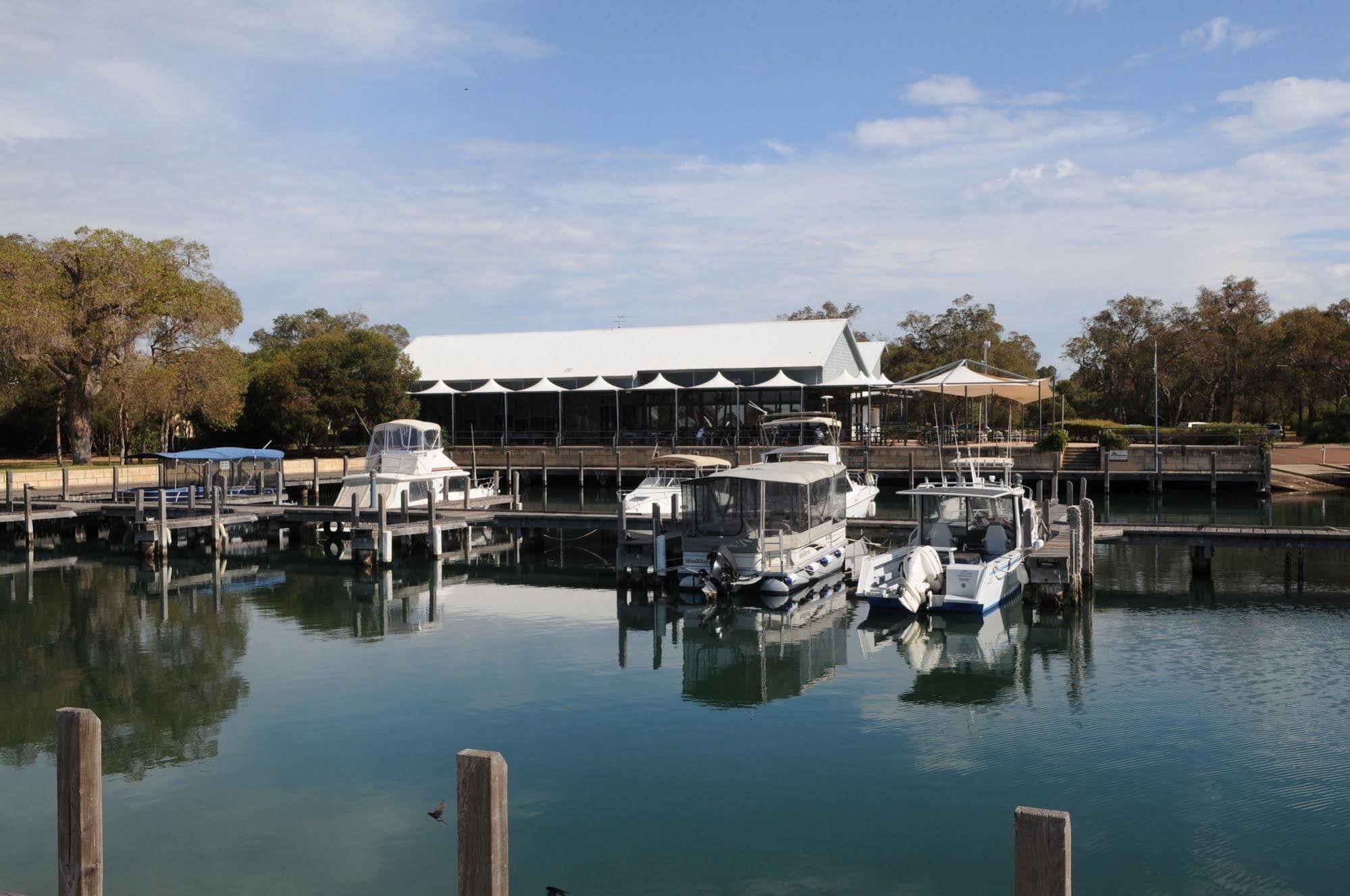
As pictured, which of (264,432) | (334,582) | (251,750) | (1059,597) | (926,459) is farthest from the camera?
(264,432)

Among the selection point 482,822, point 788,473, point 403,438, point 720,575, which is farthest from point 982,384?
point 482,822

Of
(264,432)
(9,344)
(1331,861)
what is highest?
(9,344)

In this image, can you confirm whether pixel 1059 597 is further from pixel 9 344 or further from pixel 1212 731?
pixel 9 344

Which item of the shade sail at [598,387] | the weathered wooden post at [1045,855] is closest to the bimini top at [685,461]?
the shade sail at [598,387]

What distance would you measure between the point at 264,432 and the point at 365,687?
44510 mm


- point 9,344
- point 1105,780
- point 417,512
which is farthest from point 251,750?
point 9,344

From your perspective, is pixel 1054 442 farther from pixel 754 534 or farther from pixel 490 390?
pixel 490 390

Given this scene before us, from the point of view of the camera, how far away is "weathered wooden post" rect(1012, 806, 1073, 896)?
5.04 meters

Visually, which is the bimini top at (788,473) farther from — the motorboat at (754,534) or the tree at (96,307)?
the tree at (96,307)

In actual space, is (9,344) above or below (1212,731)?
above

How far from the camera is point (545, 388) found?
194 ft

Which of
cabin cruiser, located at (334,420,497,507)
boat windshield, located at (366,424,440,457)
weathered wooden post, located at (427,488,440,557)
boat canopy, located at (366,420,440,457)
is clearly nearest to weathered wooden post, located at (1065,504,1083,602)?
weathered wooden post, located at (427,488,440,557)

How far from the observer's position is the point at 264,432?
57.8m

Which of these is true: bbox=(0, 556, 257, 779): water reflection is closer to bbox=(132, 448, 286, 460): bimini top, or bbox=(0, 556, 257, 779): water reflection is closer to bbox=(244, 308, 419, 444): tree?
bbox=(132, 448, 286, 460): bimini top
